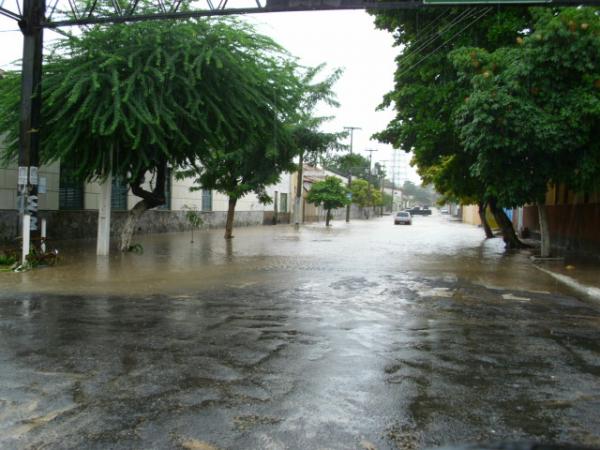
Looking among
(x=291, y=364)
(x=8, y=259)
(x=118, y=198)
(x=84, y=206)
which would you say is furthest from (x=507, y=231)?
(x=291, y=364)

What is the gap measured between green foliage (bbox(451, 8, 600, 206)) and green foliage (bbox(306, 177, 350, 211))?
101 feet

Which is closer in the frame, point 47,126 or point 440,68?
point 47,126

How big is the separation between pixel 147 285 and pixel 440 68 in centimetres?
1155

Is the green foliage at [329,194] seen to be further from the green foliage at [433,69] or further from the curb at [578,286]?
the curb at [578,286]

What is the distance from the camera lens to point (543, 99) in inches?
529

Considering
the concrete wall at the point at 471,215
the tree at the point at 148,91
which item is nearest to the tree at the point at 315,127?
the tree at the point at 148,91

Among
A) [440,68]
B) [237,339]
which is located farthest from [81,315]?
[440,68]

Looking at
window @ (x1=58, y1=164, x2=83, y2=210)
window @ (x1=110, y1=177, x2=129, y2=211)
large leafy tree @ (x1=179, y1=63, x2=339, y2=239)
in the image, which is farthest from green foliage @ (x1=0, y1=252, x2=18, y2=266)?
window @ (x1=110, y1=177, x2=129, y2=211)

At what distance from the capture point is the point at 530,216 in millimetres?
30797

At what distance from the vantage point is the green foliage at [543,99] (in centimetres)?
1270

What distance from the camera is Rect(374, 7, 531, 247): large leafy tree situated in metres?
16.3

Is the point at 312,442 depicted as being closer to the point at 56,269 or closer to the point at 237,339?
the point at 237,339

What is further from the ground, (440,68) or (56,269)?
(440,68)

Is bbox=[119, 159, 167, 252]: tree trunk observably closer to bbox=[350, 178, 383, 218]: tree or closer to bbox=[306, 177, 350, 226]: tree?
bbox=[306, 177, 350, 226]: tree
